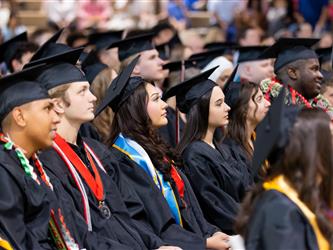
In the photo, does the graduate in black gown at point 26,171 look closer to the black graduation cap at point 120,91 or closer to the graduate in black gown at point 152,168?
the graduate in black gown at point 152,168

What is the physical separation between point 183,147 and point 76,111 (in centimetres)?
127

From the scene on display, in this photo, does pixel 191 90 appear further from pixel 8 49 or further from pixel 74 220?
pixel 8 49

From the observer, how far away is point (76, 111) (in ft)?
16.7

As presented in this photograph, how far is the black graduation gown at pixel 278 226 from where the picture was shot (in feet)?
10.8

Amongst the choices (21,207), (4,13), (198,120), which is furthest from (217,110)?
(4,13)

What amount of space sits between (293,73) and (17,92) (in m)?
3.29

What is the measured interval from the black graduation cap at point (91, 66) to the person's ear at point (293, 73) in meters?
1.55

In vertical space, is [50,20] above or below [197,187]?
below

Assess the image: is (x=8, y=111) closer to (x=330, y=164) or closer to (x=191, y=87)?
(x=330, y=164)

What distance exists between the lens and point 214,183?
607 cm

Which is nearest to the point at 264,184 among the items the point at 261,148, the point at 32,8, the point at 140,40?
the point at 261,148

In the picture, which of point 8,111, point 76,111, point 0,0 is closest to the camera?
point 8,111

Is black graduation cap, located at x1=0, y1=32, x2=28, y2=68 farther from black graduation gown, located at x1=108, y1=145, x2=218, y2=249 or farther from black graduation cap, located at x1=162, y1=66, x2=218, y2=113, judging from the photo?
black graduation gown, located at x1=108, y1=145, x2=218, y2=249

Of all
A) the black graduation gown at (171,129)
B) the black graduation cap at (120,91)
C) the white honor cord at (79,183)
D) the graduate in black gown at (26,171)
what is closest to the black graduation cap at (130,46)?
the black graduation gown at (171,129)
